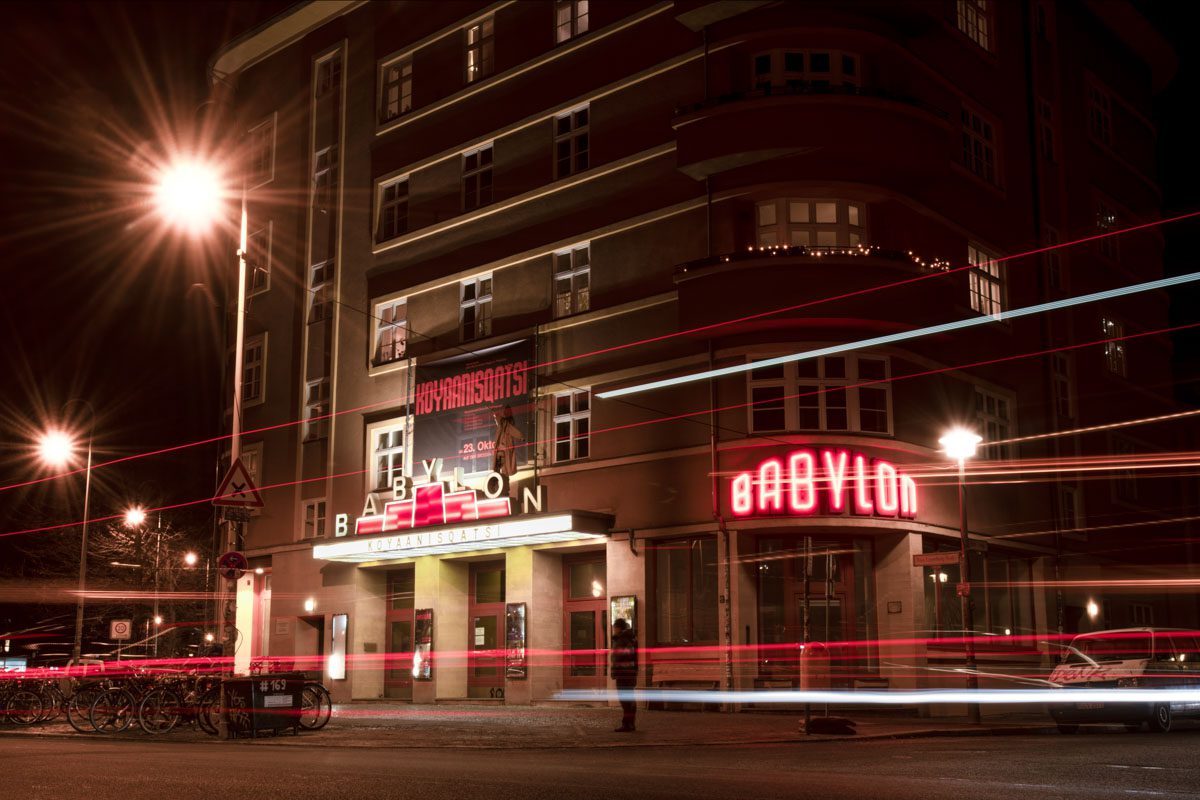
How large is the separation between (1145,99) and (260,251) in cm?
3019

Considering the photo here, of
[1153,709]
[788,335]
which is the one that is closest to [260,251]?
[788,335]

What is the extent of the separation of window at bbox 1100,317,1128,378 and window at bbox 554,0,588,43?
17610mm

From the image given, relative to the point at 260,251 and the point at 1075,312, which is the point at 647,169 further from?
the point at 260,251

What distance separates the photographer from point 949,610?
2895 centimetres

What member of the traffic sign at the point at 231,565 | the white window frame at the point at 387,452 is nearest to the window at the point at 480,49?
the white window frame at the point at 387,452

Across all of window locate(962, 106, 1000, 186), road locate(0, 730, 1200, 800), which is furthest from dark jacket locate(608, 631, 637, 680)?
window locate(962, 106, 1000, 186)

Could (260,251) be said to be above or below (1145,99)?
Answer: below

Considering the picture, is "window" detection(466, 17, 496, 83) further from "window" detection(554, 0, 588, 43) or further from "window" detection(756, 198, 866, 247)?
"window" detection(756, 198, 866, 247)

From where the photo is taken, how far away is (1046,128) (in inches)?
1433

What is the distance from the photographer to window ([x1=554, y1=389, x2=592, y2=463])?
103 ft

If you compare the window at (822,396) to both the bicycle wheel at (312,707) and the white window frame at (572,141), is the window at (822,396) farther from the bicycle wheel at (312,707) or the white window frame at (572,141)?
the bicycle wheel at (312,707)

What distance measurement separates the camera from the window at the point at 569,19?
33.5m

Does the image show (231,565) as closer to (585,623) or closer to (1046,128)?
(585,623)

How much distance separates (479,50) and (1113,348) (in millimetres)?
20709
